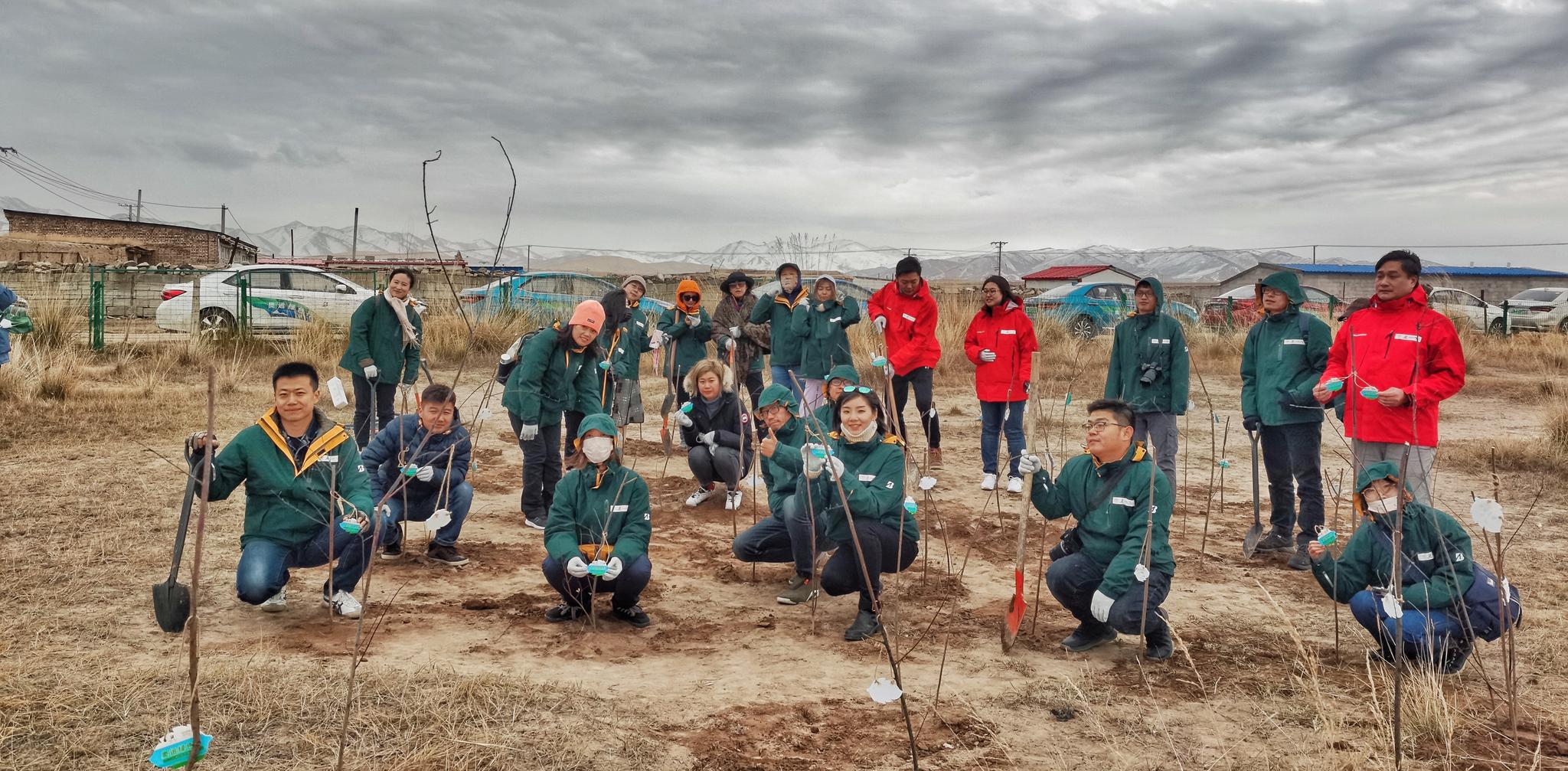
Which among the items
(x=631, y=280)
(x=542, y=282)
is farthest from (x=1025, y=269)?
(x=631, y=280)

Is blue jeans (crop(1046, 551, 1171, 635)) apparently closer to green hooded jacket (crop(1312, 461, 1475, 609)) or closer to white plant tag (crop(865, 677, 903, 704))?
green hooded jacket (crop(1312, 461, 1475, 609))

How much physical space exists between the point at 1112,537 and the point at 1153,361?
2.07 m

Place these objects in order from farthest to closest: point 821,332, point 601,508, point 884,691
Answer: point 821,332
point 601,508
point 884,691

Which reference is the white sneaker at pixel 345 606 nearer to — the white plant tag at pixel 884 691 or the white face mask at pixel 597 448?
the white face mask at pixel 597 448

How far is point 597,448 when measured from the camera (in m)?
3.96

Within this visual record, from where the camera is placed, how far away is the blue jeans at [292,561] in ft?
12.4

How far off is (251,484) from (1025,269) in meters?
69.3

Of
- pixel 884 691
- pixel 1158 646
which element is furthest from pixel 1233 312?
pixel 884 691

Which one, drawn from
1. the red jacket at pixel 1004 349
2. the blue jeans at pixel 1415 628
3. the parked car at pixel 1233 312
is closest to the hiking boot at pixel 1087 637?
the blue jeans at pixel 1415 628

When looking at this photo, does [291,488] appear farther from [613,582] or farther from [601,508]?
[613,582]

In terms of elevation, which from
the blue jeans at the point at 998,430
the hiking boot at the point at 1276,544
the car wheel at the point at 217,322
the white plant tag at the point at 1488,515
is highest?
the car wheel at the point at 217,322

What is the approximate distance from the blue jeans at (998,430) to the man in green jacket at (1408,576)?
3013 mm

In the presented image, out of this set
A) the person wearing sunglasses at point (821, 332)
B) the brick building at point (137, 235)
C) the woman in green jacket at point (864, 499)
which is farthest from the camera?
the brick building at point (137, 235)

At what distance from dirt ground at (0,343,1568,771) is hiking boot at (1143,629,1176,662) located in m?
0.05
